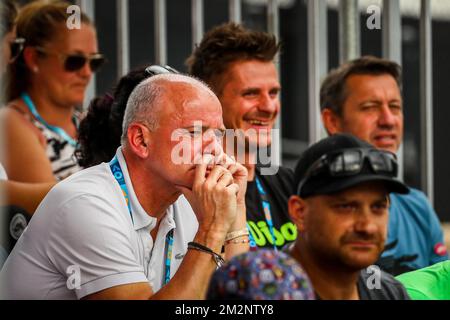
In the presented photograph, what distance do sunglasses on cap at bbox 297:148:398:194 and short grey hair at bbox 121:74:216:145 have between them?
563 millimetres

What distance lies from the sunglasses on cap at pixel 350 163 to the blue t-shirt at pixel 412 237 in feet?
4.34

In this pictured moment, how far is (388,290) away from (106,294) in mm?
836

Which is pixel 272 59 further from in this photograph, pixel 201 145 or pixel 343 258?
pixel 343 258

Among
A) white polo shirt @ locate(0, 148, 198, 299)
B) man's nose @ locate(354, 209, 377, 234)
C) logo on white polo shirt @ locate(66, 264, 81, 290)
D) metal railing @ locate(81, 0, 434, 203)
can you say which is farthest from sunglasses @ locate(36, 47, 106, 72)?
man's nose @ locate(354, 209, 377, 234)

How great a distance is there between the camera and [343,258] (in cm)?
248

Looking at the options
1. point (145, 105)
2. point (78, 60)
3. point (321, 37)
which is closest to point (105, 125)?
point (145, 105)

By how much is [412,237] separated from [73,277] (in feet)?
6.24

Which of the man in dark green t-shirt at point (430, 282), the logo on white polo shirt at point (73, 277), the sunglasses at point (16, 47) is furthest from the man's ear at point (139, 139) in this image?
the sunglasses at point (16, 47)

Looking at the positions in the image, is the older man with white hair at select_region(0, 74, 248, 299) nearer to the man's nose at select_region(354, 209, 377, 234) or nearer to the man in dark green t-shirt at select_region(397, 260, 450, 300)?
the man's nose at select_region(354, 209, 377, 234)

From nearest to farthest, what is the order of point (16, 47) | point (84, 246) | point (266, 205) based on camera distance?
point (84, 246) < point (266, 205) < point (16, 47)

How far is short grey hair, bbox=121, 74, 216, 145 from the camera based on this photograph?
2.89 meters

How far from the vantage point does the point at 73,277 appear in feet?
8.77

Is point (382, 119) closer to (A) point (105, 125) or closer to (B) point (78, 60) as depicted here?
(A) point (105, 125)
